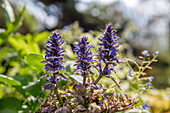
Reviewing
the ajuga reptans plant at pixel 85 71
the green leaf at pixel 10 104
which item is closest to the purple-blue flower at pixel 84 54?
the ajuga reptans plant at pixel 85 71

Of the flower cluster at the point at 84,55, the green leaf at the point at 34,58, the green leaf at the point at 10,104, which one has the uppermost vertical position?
the green leaf at the point at 34,58

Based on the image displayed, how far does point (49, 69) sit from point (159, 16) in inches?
303

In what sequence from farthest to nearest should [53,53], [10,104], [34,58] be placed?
[10,104] → [34,58] → [53,53]

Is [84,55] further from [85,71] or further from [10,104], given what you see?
[10,104]

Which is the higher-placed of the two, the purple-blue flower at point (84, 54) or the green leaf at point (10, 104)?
the purple-blue flower at point (84, 54)

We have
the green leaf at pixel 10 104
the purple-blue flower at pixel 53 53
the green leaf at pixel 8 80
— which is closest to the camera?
the purple-blue flower at pixel 53 53

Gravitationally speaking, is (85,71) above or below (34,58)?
below

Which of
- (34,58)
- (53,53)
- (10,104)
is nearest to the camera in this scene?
(53,53)

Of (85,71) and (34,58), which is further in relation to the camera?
(34,58)

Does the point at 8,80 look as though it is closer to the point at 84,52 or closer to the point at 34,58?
the point at 34,58

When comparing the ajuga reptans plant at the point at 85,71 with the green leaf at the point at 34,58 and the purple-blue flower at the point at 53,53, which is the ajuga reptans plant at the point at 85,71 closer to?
the purple-blue flower at the point at 53,53

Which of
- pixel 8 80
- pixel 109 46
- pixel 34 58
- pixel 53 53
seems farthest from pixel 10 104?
pixel 109 46

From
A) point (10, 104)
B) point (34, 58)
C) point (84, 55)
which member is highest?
point (34, 58)

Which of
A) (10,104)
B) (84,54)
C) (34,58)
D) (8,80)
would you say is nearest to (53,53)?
(84,54)
